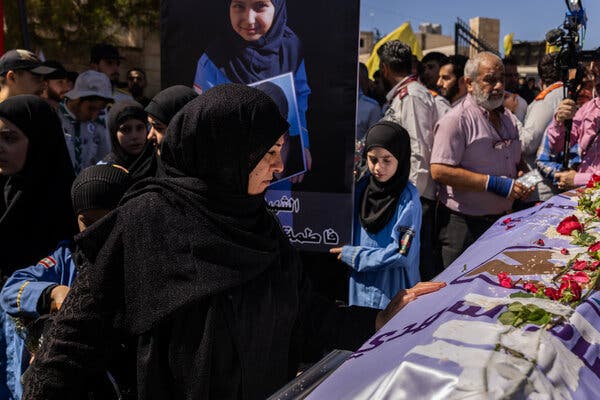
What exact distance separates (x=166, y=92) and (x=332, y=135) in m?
0.96

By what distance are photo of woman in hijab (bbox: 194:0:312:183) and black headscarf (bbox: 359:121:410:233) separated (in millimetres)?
468

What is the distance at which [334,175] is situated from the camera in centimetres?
351

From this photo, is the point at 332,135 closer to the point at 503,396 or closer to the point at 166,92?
the point at 166,92

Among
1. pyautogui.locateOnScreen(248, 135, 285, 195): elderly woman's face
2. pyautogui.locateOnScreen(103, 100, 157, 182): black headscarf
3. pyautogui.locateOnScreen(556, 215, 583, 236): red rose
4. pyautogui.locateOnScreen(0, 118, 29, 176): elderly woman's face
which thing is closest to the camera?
pyautogui.locateOnScreen(248, 135, 285, 195): elderly woman's face

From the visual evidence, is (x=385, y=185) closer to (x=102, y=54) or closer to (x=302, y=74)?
(x=302, y=74)

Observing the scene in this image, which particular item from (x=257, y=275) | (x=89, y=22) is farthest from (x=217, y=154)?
(x=89, y=22)

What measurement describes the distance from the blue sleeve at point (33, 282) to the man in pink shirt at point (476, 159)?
2.41 m

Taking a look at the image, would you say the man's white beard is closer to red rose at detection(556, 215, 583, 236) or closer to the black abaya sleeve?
red rose at detection(556, 215, 583, 236)

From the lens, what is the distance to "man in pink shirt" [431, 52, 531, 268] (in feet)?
13.4

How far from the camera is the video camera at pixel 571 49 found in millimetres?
4273

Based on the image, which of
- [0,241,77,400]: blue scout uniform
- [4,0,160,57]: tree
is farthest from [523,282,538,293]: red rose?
[4,0,160,57]: tree

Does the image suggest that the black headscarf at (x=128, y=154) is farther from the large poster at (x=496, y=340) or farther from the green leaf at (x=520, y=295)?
the green leaf at (x=520, y=295)

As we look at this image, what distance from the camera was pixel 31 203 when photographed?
301cm

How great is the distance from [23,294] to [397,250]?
6.27 feet
